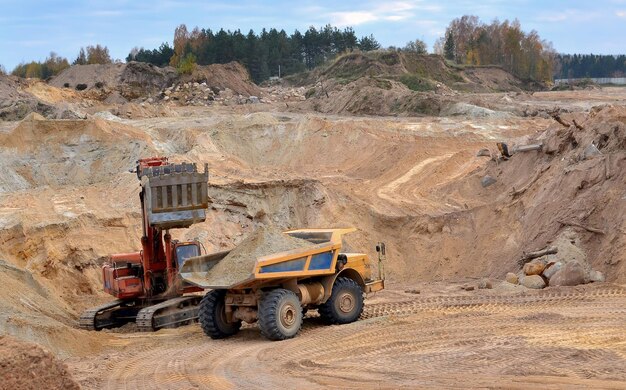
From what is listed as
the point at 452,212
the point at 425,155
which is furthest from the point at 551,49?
the point at 452,212

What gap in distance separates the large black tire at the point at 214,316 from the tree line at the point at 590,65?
131708 millimetres

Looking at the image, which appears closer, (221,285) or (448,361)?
(448,361)

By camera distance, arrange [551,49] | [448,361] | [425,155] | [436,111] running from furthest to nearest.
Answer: [551,49]
[436,111]
[425,155]
[448,361]

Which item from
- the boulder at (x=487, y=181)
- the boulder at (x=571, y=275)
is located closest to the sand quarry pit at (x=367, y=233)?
the boulder at (x=487, y=181)

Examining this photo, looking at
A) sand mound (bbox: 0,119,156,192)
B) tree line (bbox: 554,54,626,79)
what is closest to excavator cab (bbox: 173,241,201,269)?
sand mound (bbox: 0,119,156,192)

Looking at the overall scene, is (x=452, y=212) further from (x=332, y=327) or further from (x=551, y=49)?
(x=551, y=49)

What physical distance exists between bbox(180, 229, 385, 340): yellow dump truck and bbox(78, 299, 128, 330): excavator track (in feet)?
7.79

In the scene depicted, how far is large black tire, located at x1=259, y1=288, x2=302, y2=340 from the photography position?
13.1 meters

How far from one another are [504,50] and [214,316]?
7905cm

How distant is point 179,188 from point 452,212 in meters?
10.7

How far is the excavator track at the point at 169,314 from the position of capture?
1482 centimetres

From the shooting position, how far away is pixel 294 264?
525 inches

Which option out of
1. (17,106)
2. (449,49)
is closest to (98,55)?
(449,49)

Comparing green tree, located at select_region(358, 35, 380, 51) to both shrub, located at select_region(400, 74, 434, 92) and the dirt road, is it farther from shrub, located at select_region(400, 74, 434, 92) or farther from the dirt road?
the dirt road
